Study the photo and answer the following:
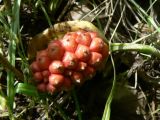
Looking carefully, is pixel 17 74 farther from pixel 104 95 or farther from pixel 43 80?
pixel 104 95

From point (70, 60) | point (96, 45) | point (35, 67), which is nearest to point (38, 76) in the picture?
point (35, 67)

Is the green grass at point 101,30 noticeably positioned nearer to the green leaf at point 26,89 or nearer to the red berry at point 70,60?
the green leaf at point 26,89

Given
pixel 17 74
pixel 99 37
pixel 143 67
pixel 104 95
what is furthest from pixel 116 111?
pixel 17 74

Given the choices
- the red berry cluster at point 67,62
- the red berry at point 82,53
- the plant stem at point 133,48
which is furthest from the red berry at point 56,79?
the plant stem at point 133,48

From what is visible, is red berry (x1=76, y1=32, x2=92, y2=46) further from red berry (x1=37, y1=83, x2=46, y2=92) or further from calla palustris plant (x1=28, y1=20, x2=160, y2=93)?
red berry (x1=37, y1=83, x2=46, y2=92)

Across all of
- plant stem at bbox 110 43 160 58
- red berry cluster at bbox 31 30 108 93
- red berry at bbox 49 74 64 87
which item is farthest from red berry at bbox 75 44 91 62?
plant stem at bbox 110 43 160 58

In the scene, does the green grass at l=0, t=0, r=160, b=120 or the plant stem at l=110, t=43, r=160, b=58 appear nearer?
the green grass at l=0, t=0, r=160, b=120

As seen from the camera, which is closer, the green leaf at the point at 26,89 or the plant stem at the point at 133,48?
the green leaf at the point at 26,89
